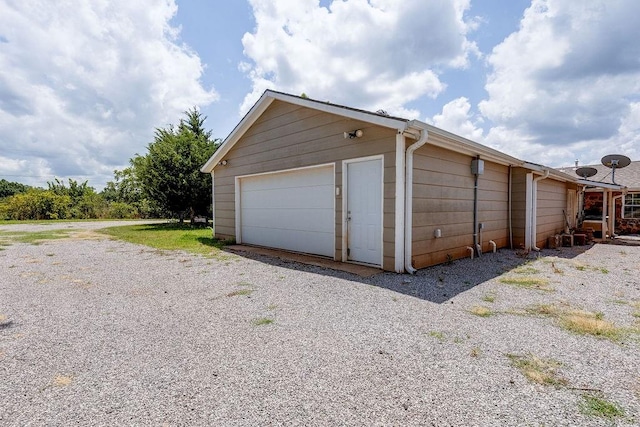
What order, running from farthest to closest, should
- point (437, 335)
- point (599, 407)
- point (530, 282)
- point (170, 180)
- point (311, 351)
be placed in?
1. point (170, 180)
2. point (530, 282)
3. point (437, 335)
4. point (311, 351)
5. point (599, 407)

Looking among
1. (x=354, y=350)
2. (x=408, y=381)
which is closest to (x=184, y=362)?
(x=354, y=350)

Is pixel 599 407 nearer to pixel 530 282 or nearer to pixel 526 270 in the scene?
pixel 530 282

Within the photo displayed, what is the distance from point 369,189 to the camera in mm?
5773

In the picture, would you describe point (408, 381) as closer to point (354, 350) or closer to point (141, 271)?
point (354, 350)

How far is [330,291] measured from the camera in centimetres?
437

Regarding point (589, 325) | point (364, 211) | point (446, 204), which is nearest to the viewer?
point (589, 325)

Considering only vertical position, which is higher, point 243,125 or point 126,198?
point 243,125

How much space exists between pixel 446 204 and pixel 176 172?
1224 centimetres

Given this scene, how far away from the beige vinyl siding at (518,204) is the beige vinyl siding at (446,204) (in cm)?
91

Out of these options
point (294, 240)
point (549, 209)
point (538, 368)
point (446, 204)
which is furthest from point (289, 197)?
point (549, 209)

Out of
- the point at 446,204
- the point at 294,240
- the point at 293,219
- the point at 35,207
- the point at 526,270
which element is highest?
the point at 446,204

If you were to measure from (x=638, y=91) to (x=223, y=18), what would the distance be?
488 inches

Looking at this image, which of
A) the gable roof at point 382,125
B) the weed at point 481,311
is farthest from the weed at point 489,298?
the gable roof at point 382,125

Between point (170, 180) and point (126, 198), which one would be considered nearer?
point (170, 180)
